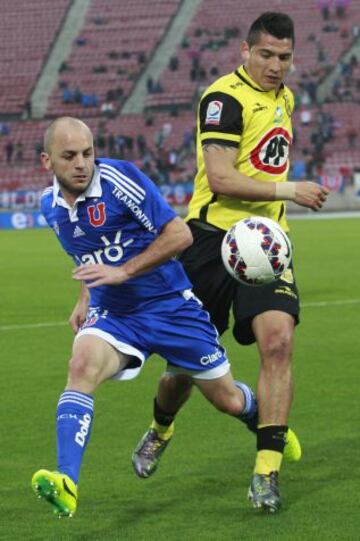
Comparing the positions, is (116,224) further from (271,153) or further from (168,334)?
(271,153)

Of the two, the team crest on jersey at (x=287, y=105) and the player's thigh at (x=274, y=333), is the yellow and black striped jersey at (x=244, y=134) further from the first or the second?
the player's thigh at (x=274, y=333)

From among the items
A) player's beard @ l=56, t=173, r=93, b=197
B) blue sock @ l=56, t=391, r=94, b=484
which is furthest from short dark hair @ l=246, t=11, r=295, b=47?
blue sock @ l=56, t=391, r=94, b=484

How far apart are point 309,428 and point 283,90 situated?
88.8 inches

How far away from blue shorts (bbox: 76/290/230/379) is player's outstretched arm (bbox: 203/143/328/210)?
0.60m

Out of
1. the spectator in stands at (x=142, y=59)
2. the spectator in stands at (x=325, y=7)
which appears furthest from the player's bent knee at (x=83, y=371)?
the spectator in stands at (x=325, y=7)

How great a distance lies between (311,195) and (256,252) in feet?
1.30

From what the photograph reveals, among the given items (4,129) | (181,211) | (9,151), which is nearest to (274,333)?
(181,211)

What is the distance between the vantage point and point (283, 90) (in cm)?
654

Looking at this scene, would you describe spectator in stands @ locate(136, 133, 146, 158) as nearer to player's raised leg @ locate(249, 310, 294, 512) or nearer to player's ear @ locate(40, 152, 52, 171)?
player's raised leg @ locate(249, 310, 294, 512)

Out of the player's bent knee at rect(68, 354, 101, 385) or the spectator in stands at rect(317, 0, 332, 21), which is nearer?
the player's bent knee at rect(68, 354, 101, 385)

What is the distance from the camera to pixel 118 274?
212 inches

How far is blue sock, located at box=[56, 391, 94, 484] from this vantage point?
5000 millimetres

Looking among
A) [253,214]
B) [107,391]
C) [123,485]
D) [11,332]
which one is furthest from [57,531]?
[11,332]

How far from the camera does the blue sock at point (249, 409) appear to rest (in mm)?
6289
